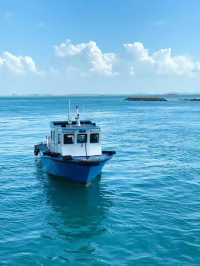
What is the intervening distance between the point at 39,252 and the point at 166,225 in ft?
25.4

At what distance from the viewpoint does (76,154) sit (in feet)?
113

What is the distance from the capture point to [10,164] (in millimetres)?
42500

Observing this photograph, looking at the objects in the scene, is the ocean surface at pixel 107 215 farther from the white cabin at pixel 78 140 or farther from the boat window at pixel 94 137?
the boat window at pixel 94 137

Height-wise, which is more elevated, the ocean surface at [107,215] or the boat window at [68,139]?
the boat window at [68,139]

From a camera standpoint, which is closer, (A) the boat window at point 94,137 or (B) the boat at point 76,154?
(B) the boat at point 76,154

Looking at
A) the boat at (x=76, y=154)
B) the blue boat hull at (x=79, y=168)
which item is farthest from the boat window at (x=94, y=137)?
the blue boat hull at (x=79, y=168)

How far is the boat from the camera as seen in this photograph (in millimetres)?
31938

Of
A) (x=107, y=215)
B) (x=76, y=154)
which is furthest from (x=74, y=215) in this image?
(x=76, y=154)

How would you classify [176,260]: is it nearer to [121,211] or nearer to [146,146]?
[121,211]

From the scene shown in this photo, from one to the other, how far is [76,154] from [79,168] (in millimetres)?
3071

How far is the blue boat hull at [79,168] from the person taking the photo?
31.2 metres

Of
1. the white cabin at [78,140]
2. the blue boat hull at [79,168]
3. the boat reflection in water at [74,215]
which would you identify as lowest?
the boat reflection in water at [74,215]

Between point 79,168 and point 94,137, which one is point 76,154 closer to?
point 94,137

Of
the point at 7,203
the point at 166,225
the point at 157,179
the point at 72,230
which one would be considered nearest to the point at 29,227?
Answer: the point at 72,230
